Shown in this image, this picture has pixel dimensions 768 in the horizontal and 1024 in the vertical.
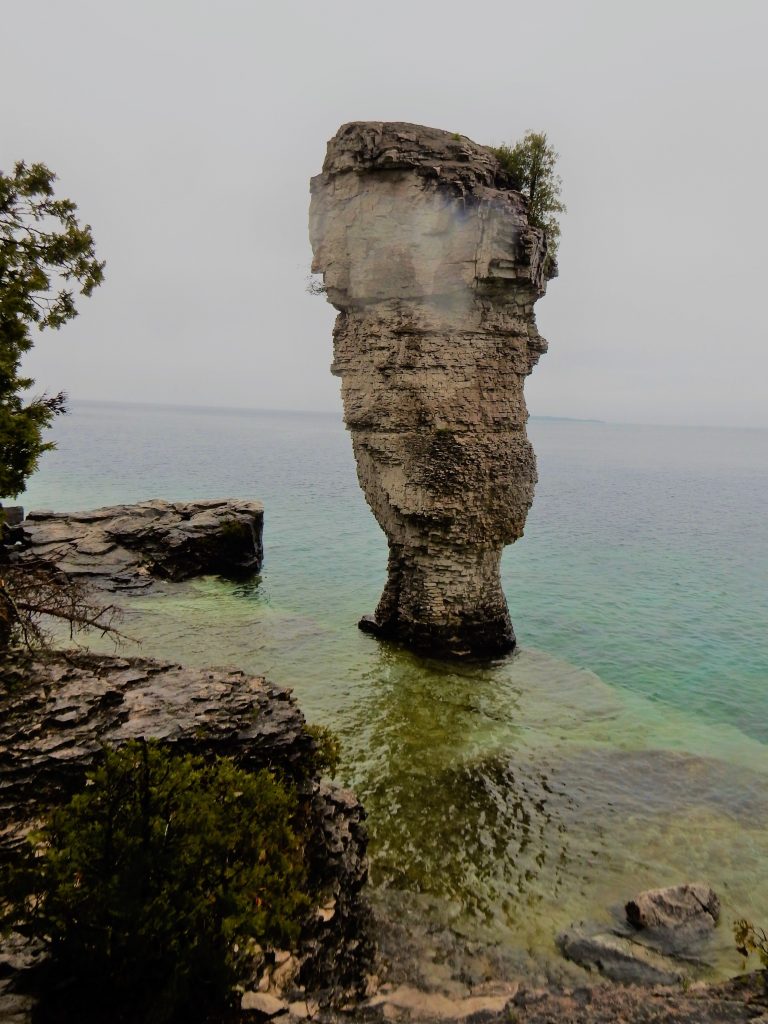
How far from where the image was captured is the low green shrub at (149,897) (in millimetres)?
6504

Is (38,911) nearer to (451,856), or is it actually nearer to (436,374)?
(451,856)

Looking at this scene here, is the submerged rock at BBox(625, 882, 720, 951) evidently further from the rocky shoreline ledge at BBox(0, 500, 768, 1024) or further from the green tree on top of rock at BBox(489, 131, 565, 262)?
the green tree on top of rock at BBox(489, 131, 565, 262)

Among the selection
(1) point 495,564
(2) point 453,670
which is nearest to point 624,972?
(2) point 453,670

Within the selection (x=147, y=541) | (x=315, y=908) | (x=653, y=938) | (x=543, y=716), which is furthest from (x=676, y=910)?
(x=147, y=541)

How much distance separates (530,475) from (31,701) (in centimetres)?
1618

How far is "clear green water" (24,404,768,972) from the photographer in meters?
11.8

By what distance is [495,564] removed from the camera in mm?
21859

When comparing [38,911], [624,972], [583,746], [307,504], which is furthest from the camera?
[307,504]

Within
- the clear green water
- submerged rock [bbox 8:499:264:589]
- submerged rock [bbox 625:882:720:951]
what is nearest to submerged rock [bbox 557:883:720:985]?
submerged rock [bbox 625:882:720:951]

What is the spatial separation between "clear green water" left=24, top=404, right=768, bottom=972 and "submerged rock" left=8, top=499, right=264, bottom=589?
1.55 meters

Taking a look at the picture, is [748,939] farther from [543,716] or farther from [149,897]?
[149,897]

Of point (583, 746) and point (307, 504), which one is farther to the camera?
point (307, 504)

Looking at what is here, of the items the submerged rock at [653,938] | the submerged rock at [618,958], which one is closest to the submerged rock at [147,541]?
the submerged rock at [618,958]

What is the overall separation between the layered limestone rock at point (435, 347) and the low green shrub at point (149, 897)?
45.7 feet
